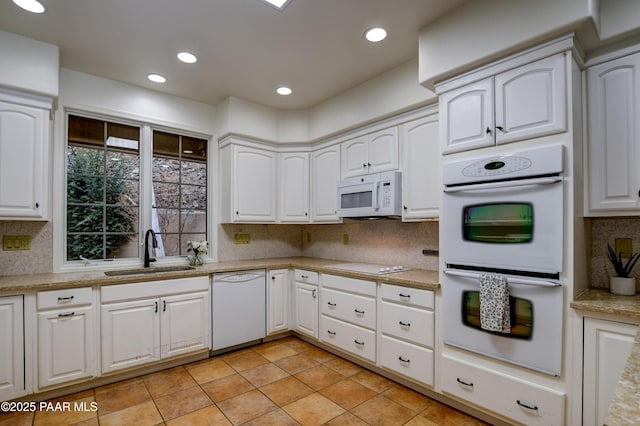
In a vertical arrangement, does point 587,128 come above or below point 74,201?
above

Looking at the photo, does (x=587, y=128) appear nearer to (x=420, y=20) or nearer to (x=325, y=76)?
(x=420, y=20)

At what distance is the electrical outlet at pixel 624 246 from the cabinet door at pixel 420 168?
109cm

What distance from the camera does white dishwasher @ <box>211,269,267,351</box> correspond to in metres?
3.21

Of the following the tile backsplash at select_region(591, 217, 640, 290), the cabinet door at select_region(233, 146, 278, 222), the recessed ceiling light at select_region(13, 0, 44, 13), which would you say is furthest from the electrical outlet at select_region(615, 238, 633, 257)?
the recessed ceiling light at select_region(13, 0, 44, 13)

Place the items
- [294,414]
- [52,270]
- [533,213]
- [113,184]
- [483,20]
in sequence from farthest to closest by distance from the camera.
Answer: [113,184] < [52,270] < [294,414] < [483,20] < [533,213]

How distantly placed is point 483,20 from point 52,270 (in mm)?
3798

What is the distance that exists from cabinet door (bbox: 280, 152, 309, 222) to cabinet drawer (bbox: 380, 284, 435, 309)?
1532 millimetres

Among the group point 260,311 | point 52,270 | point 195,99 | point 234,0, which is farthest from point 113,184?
point 234,0

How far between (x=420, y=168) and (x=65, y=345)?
3.06m

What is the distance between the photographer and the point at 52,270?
2.84 metres

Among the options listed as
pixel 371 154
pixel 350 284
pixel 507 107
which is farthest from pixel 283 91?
pixel 507 107

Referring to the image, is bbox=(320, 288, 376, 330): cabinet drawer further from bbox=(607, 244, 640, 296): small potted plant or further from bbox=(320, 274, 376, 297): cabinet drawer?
bbox=(607, 244, 640, 296): small potted plant

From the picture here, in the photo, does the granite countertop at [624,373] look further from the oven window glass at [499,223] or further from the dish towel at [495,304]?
the oven window glass at [499,223]

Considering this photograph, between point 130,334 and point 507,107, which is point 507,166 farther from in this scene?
point 130,334
